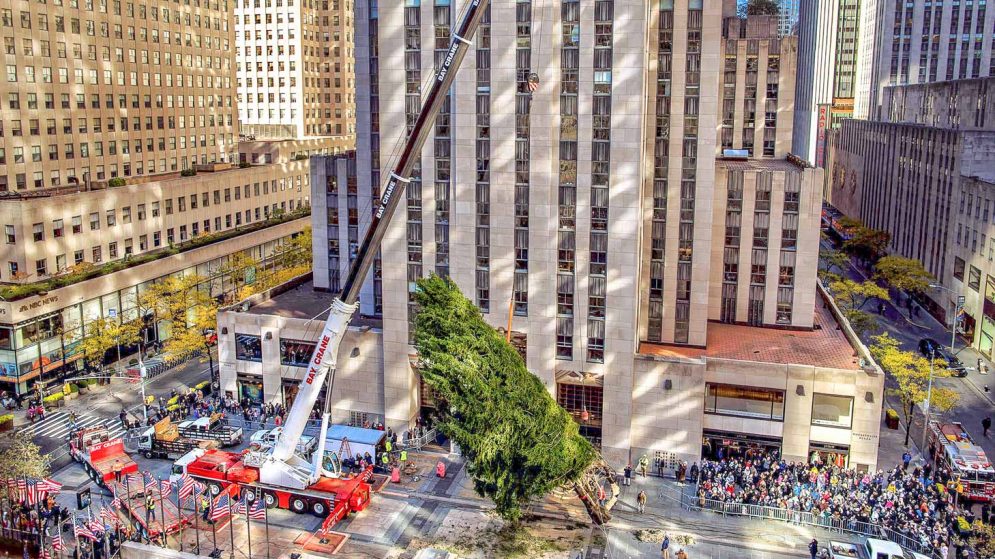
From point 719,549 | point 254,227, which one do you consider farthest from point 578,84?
point 254,227

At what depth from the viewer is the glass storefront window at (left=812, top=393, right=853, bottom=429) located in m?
58.1

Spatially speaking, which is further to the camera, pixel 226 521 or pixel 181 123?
pixel 181 123

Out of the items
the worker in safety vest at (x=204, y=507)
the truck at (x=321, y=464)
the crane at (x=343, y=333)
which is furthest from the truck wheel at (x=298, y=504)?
the worker in safety vest at (x=204, y=507)

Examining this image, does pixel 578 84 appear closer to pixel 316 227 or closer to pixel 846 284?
pixel 316 227

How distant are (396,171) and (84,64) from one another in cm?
6739

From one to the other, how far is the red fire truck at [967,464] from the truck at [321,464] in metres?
21.7

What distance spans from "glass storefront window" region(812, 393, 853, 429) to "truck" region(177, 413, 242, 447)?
39.5m

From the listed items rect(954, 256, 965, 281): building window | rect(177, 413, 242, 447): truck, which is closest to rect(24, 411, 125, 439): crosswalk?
rect(177, 413, 242, 447): truck

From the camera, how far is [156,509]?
166 feet

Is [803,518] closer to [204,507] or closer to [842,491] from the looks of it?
[842,491]

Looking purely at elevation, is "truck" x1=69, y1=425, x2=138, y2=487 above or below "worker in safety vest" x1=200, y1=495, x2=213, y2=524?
above

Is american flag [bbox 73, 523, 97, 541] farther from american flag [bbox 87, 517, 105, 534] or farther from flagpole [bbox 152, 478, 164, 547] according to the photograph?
flagpole [bbox 152, 478, 164, 547]

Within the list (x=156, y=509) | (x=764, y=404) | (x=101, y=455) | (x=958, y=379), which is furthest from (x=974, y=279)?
(x=101, y=455)

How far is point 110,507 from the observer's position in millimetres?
50031
